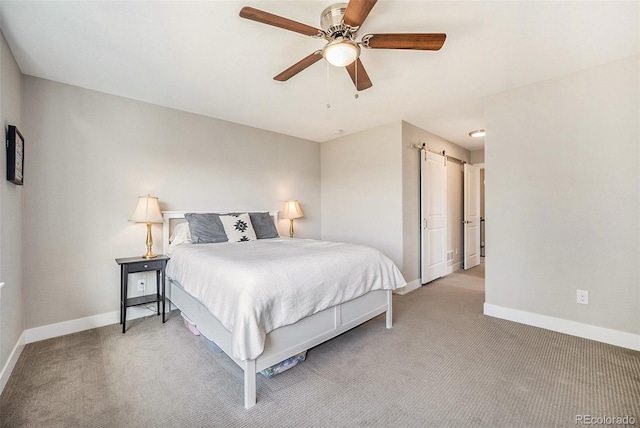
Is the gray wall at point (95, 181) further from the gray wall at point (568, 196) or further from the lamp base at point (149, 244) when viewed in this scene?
the gray wall at point (568, 196)

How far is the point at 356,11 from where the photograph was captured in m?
1.44

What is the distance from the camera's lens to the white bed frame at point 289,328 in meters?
1.68

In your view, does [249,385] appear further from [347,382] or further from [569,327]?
[569,327]

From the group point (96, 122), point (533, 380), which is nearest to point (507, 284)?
point (533, 380)

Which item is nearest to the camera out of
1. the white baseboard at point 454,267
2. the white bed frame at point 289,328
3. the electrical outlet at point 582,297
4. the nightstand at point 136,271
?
the white bed frame at point 289,328

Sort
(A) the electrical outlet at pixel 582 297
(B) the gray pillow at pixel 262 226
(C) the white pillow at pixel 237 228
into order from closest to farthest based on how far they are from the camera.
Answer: (A) the electrical outlet at pixel 582 297
(C) the white pillow at pixel 237 228
(B) the gray pillow at pixel 262 226

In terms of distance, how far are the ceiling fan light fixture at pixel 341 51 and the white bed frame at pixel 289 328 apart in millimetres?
1758

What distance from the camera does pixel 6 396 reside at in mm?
1707

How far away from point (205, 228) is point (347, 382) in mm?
2236

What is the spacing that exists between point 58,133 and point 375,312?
350cm

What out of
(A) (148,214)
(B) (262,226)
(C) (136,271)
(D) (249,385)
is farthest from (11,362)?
(B) (262,226)

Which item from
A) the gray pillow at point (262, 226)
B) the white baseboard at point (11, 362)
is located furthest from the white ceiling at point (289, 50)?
the white baseboard at point (11, 362)

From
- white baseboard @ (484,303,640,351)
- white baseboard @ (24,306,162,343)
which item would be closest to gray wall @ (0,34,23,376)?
white baseboard @ (24,306,162,343)

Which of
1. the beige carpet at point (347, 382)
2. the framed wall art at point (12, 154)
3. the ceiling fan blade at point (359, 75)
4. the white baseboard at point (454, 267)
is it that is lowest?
the beige carpet at point (347, 382)
